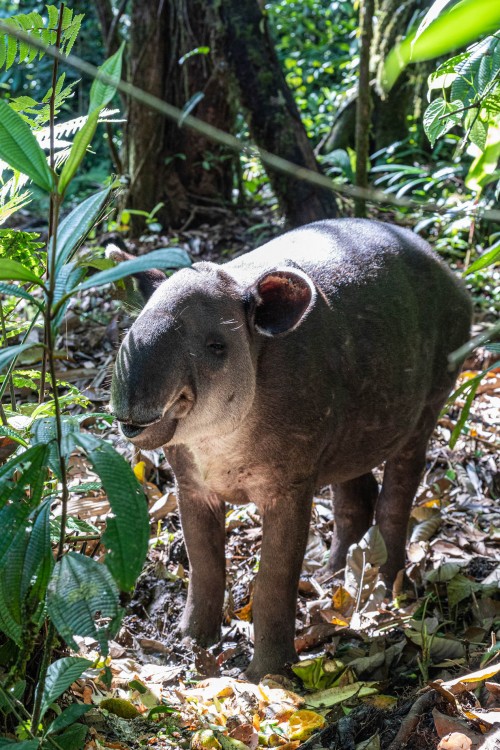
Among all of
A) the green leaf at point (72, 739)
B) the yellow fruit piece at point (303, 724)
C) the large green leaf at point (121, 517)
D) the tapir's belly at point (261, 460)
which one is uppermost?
the large green leaf at point (121, 517)

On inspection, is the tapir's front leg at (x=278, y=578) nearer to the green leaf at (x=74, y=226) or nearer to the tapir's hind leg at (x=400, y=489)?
the tapir's hind leg at (x=400, y=489)

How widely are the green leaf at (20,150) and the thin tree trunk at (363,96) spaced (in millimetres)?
5501

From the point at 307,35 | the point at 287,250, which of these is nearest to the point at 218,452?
the point at 287,250

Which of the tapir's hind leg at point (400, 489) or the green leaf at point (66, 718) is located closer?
the green leaf at point (66, 718)

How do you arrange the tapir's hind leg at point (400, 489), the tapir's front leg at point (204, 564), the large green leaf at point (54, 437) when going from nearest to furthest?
the large green leaf at point (54, 437) → the tapir's front leg at point (204, 564) → the tapir's hind leg at point (400, 489)

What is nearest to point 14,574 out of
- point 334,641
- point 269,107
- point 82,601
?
point 82,601

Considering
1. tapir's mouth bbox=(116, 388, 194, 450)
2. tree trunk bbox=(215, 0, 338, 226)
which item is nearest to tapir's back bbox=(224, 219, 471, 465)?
tapir's mouth bbox=(116, 388, 194, 450)

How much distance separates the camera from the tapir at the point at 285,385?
3.57 meters

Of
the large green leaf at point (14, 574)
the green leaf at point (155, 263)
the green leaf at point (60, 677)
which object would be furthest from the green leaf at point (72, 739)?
the green leaf at point (155, 263)

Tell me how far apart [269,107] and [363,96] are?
0.88 meters

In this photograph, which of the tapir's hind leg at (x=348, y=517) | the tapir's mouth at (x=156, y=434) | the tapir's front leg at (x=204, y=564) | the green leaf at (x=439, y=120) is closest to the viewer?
the tapir's mouth at (x=156, y=434)

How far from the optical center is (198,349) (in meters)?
3.58

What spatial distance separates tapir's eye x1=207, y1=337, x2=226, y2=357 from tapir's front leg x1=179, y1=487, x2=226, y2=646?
98 cm

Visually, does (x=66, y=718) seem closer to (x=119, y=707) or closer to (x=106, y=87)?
(x=119, y=707)
